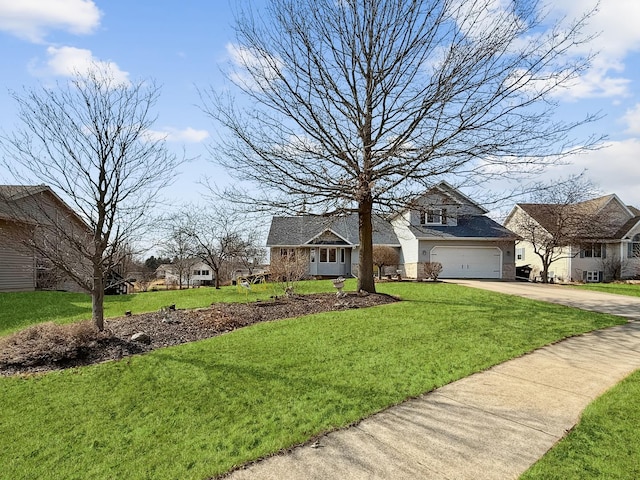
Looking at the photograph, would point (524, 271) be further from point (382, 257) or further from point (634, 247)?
point (382, 257)

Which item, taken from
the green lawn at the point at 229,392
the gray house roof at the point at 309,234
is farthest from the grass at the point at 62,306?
the gray house roof at the point at 309,234

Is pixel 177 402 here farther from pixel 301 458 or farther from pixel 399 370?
pixel 399 370

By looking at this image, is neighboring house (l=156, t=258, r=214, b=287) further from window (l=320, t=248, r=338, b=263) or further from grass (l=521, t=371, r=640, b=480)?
grass (l=521, t=371, r=640, b=480)

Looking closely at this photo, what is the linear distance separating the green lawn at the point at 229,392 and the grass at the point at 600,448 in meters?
1.66

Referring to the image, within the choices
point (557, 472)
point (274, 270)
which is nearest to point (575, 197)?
point (274, 270)

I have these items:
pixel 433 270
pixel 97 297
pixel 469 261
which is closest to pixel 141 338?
pixel 97 297

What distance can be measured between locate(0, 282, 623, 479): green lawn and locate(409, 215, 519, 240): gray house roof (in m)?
15.7

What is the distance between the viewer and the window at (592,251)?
2847 cm

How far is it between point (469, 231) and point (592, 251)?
10224mm

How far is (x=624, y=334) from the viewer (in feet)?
27.5

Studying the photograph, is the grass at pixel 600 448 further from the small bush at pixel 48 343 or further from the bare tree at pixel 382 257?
the bare tree at pixel 382 257

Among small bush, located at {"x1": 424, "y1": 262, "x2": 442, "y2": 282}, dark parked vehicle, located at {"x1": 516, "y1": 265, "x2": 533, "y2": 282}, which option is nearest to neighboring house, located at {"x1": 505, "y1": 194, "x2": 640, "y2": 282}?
dark parked vehicle, located at {"x1": 516, "y1": 265, "x2": 533, "y2": 282}

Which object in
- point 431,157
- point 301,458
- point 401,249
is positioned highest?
point 431,157

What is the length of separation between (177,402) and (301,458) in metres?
1.95
